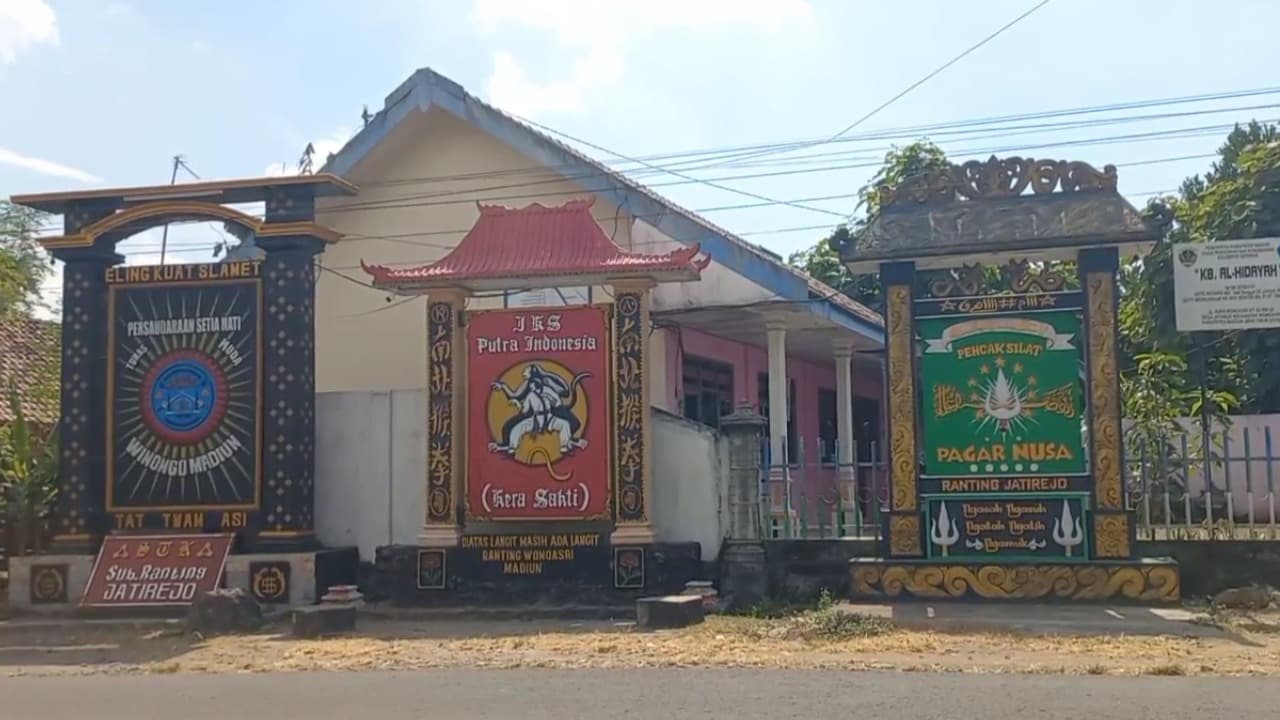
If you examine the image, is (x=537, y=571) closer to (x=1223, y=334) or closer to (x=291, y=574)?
(x=291, y=574)

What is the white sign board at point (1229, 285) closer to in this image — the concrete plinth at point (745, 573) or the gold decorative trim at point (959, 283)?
the gold decorative trim at point (959, 283)

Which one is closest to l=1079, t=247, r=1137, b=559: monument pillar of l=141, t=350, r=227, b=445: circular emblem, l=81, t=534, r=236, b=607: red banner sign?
l=81, t=534, r=236, b=607: red banner sign

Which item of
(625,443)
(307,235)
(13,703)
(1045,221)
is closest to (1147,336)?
(1045,221)

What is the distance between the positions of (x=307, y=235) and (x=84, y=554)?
4.04 m

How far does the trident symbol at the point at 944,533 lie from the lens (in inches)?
482

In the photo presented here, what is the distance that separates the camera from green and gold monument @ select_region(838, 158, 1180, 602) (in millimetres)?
11938

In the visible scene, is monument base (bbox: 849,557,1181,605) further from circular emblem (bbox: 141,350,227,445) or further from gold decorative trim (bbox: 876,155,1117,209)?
circular emblem (bbox: 141,350,227,445)

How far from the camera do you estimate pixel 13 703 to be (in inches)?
341

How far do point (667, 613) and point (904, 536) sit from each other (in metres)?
2.58

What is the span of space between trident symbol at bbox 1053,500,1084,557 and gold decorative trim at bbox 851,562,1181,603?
231mm

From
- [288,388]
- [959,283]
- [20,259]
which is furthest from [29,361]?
[959,283]

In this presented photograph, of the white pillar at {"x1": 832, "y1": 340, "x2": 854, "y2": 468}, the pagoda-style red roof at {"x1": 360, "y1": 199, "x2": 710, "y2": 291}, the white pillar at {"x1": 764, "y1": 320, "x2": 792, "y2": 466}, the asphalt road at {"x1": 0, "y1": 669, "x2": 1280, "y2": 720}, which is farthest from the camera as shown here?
the white pillar at {"x1": 832, "y1": 340, "x2": 854, "y2": 468}

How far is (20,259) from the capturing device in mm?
26844

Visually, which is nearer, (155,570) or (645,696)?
(645,696)
